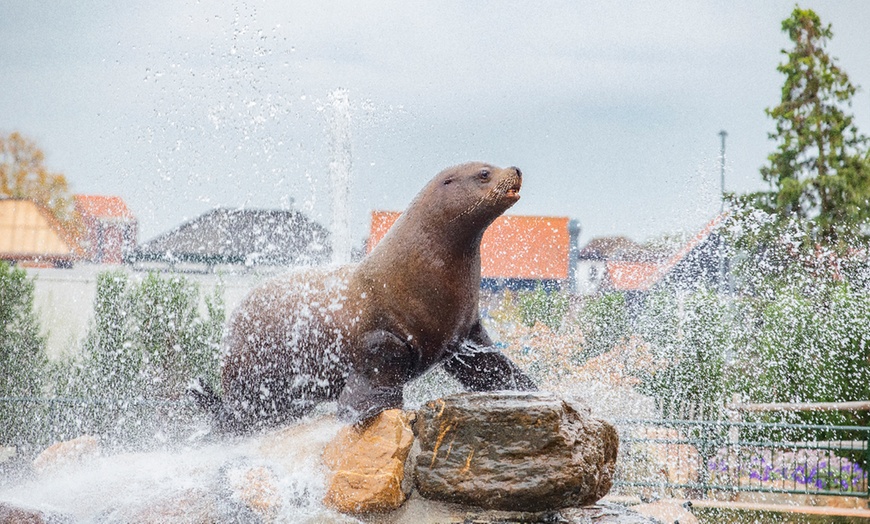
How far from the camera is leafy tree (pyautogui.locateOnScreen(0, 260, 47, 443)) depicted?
11039mm

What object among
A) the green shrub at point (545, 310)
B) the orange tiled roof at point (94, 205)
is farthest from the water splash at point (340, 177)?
the orange tiled roof at point (94, 205)

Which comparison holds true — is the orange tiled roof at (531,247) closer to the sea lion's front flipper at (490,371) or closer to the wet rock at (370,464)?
the sea lion's front flipper at (490,371)

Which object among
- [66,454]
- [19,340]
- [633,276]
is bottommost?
[19,340]

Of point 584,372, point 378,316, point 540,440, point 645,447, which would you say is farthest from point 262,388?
point 584,372

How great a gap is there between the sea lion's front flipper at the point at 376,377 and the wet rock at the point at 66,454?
1971 mm

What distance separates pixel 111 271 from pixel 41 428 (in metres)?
2.51

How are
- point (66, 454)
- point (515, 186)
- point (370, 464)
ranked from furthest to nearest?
point (66, 454) < point (370, 464) < point (515, 186)

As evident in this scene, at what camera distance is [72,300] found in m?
12.9

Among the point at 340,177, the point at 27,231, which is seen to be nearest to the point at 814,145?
the point at 340,177

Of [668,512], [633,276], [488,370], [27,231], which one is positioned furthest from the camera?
[27,231]

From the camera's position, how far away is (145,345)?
35.2ft

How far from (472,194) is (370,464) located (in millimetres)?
1271

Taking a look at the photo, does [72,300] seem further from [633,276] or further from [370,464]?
[370,464]

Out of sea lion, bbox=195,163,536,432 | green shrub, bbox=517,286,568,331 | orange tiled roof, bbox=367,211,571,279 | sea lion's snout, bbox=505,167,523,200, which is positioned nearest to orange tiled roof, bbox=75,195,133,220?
orange tiled roof, bbox=367,211,571,279
